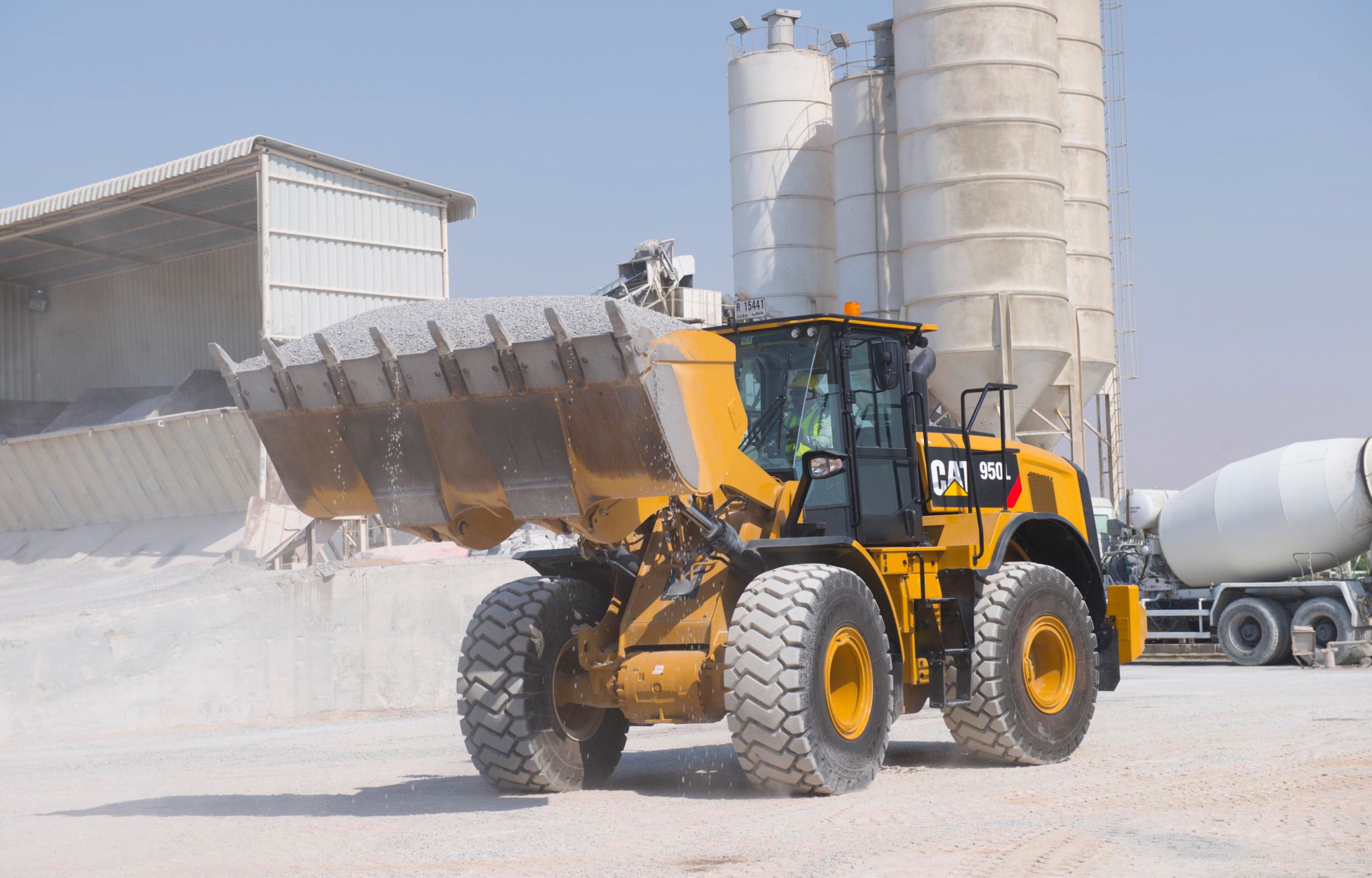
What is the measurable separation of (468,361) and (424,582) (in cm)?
1196

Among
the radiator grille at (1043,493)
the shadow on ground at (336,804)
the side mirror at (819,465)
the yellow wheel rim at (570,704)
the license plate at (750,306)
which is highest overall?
the license plate at (750,306)

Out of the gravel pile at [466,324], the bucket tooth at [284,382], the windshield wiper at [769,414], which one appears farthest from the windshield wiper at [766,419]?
the bucket tooth at [284,382]

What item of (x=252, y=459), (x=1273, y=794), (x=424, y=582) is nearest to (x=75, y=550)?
(x=252, y=459)

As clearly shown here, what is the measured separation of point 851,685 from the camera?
7.93 metres

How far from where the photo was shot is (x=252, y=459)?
27.4 m

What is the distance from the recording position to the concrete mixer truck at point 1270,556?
797 inches

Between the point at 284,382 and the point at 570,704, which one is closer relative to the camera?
the point at 284,382

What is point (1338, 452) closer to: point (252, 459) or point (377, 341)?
point (377, 341)

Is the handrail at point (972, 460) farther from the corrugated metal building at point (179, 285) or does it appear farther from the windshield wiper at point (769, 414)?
the corrugated metal building at point (179, 285)

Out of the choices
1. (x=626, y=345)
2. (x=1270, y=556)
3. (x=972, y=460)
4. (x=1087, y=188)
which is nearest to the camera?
(x=626, y=345)

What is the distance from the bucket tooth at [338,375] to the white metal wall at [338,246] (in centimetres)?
1902

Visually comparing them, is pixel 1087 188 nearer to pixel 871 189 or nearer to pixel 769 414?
pixel 871 189

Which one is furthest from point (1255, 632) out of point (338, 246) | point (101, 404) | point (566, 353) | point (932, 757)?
point (101, 404)

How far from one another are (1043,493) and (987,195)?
19596 millimetres
